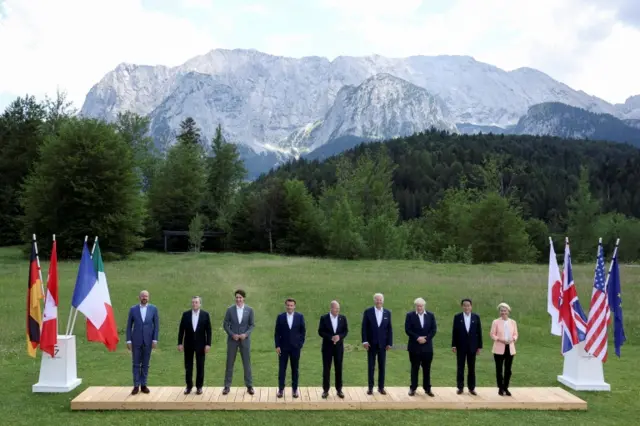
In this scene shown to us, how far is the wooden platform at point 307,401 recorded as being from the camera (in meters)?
13.0

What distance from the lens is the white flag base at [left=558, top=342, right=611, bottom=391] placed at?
606 inches

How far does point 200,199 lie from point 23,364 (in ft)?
188

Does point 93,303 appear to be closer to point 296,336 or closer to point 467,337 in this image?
point 296,336

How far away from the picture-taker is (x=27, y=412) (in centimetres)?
1278

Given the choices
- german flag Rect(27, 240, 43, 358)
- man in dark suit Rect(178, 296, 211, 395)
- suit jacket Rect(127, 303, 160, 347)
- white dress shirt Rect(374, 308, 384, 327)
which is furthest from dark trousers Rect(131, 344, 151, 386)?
white dress shirt Rect(374, 308, 384, 327)

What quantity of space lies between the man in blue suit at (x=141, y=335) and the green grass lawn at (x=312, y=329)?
50.3 inches

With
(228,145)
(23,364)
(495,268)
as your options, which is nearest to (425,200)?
(228,145)

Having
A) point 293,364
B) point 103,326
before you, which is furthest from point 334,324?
point 103,326

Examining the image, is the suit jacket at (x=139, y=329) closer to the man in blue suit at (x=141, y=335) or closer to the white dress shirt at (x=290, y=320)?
the man in blue suit at (x=141, y=335)

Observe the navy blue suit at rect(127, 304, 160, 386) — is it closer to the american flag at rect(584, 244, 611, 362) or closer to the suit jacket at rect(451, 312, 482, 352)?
the suit jacket at rect(451, 312, 482, 352)

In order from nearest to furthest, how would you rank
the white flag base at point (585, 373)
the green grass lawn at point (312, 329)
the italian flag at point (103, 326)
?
the green grass lawn at point (312, 329), the italian flag at point (103, 326), the white flag base at point (585, 373)

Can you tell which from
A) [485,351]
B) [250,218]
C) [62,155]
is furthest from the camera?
[250,218]

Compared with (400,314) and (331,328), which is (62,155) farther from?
(331,328)

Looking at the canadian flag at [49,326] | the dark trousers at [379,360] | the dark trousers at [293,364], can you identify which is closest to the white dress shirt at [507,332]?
the dark trousers at [379,360]
